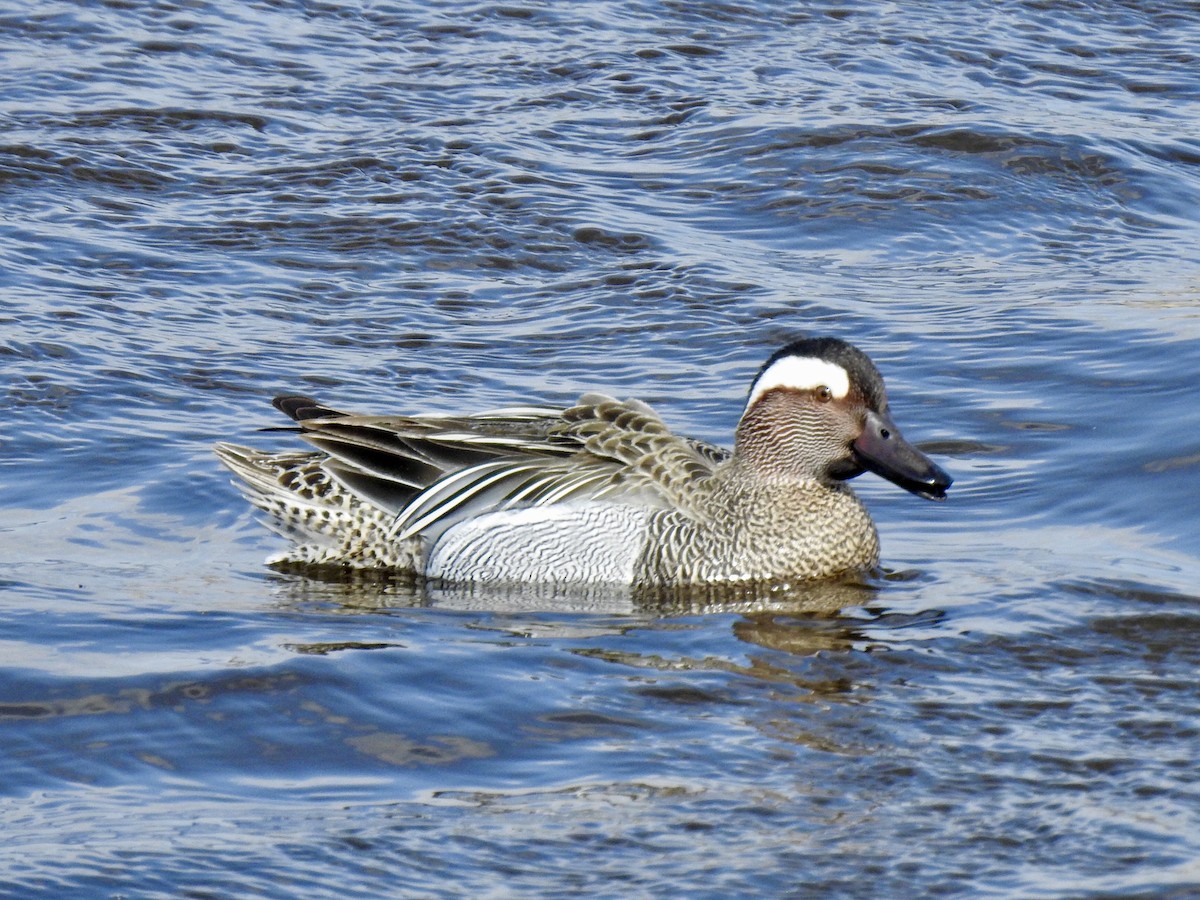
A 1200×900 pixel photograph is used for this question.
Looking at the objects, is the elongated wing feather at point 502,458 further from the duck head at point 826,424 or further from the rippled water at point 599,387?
the rippled water at point 599,387

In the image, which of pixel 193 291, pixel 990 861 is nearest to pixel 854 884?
pixel 990 861

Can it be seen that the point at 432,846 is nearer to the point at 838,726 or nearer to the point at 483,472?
the point at 838,726

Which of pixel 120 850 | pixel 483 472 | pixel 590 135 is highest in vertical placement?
pixel 590 135

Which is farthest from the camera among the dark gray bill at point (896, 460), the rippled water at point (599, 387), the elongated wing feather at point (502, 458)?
the elongated wing feather at point (502, 458)

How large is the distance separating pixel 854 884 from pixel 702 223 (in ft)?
26.9

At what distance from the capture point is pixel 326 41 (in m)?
16.8

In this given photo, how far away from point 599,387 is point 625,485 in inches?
92.3

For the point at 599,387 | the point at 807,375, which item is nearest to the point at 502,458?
the point at 807,375

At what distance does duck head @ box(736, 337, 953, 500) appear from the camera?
28.3ft

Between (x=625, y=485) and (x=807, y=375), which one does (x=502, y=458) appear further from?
(x=807, y=375)

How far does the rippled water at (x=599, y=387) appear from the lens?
610cm

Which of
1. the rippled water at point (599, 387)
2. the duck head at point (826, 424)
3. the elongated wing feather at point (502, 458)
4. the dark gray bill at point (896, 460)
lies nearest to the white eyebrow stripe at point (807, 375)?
the duck head at point (826, 424)

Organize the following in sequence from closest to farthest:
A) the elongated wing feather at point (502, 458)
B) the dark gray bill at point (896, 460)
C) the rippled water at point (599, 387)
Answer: the rippled water at point (599, 387) → the dark gray bill at point (896, 460) → the elongated wing feather at point (502, 458)

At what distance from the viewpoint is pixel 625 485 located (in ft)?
28.5
